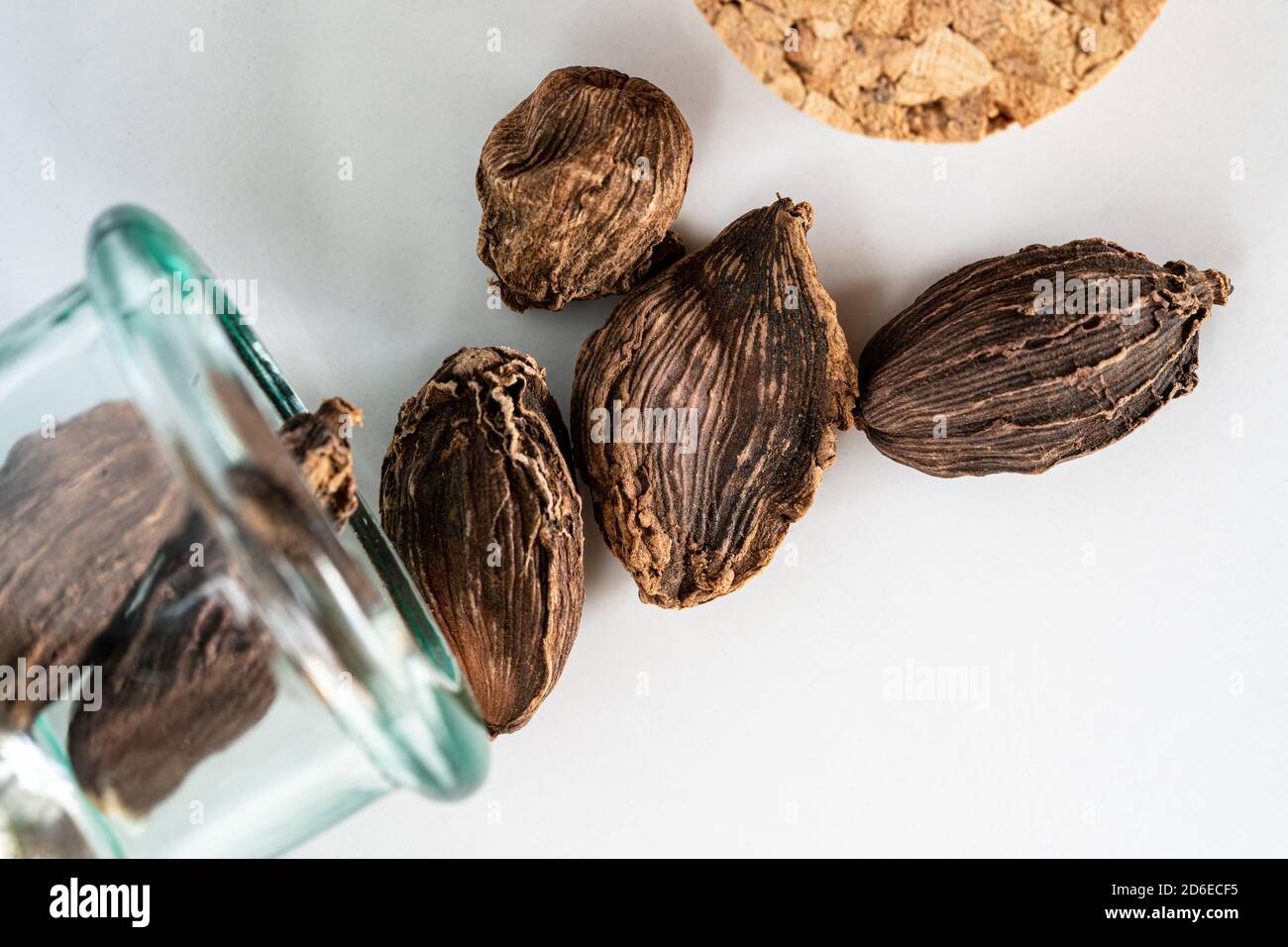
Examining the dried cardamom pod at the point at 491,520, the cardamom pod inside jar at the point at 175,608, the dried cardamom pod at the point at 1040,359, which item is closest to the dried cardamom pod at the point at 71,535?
the cardamom pod inside jar at the point at 175,608

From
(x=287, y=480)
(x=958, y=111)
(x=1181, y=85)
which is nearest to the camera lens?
(x=287, y=480)

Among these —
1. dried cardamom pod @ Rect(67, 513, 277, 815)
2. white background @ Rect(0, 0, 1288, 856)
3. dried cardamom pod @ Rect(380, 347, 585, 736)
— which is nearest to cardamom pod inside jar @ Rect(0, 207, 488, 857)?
dried cardamom pod @ Rect(67, 513, 277, 815)

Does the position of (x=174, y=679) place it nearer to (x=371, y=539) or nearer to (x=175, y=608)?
(x=175, y=608)

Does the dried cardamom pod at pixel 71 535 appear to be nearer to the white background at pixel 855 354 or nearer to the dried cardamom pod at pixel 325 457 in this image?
the dried cardamom pod at pixel 325 457

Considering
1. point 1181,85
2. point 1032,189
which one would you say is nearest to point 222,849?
point 1032,189

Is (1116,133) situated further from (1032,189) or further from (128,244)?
(128,244)

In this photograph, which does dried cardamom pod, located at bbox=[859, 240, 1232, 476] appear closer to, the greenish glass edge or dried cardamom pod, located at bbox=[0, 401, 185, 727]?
the greenish glass edge
